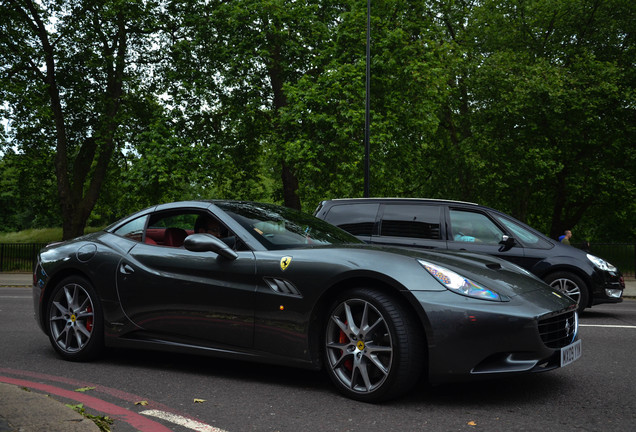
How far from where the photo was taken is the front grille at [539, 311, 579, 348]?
4247 mm

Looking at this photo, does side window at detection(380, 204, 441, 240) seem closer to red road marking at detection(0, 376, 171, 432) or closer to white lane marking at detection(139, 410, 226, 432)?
red road marking at detection(0, 376, 171, 432)

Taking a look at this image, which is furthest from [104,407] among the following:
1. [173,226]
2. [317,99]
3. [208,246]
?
[317,99]

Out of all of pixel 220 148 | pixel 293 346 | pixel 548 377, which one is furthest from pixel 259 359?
pixel 220 148

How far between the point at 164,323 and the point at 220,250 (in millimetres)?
878

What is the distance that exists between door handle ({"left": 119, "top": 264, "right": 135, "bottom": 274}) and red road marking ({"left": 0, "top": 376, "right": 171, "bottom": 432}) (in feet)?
3.70

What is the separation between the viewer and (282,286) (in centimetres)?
477

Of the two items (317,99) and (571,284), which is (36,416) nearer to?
(571,284)

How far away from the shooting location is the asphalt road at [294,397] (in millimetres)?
3922

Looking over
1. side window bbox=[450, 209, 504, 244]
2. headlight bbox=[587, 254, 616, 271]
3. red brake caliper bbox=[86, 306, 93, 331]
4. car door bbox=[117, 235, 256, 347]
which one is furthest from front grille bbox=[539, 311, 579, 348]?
headlight bbox=[587, 254, 616, 271]

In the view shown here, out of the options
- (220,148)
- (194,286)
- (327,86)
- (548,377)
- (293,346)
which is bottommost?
(548,377)

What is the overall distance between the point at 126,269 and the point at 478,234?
545 centimetres

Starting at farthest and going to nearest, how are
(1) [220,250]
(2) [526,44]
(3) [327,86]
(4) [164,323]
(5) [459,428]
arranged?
(2) [526,44]
(3) [327,86]
(4) [164,323]
(1) [220,250]
(5) [459,428]

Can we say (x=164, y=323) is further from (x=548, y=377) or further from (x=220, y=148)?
(x=220, y=148)

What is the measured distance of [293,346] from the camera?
4.66m
